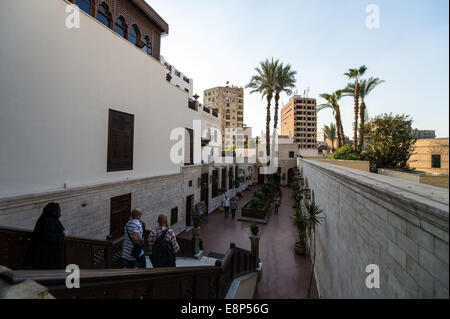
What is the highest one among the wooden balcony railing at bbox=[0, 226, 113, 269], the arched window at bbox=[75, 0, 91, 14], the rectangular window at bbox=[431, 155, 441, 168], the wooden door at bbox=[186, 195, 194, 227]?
the arched window at bbox=[75, 0, 91, 14]

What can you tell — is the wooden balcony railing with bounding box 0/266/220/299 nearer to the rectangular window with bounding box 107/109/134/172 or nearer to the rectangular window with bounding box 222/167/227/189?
the rectangular window with bounding box 107/109/134/172

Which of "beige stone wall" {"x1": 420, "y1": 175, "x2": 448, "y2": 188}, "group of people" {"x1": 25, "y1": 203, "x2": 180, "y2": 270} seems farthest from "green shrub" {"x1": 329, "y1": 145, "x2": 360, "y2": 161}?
"group of people" {"x1": 25, "y1": 203, "x2": 180, "y2": 270}

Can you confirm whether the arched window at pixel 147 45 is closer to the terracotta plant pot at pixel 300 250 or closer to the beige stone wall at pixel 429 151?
the terracotta plant pot at pixel 300 250

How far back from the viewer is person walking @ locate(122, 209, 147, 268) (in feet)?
12.8

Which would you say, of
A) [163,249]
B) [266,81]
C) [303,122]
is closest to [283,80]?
[266,81]

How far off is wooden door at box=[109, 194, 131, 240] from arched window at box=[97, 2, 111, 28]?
7093mm

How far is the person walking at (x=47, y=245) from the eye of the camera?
10.2 feet

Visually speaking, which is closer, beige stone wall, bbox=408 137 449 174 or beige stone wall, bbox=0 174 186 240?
beige stone wall, bbox=0 174 186 240

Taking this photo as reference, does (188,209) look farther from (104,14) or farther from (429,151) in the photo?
(429,151)

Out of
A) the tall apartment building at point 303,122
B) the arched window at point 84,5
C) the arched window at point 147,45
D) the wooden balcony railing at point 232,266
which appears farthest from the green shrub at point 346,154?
the tall apartment building at point 303,122

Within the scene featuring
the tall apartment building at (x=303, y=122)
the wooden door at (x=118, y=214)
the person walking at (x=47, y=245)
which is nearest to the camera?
the person walking at (x=47, y=245)

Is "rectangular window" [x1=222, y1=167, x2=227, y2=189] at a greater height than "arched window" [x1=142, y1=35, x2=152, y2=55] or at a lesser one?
lesser

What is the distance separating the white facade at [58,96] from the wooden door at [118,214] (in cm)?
81

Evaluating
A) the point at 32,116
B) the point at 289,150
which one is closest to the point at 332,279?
the point at 32,116
